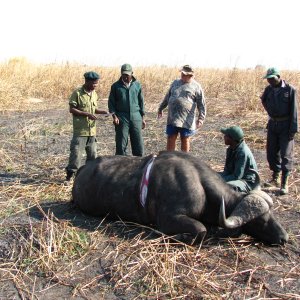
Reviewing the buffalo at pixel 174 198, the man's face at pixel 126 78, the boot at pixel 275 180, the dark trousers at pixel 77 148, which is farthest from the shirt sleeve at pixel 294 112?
the dark trousers at pixel 77 148

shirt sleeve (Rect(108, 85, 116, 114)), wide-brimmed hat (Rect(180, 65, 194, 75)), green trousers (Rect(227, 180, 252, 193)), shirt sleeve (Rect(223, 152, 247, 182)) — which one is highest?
wide-brimmed hat (Rect(180, 65, 194, 75))

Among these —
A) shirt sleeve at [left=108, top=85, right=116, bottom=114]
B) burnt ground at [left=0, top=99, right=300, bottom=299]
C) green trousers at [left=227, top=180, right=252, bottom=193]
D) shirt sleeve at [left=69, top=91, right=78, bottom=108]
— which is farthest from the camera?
shirt sleeve at [left=108, top=85, right=116, bottom=114]

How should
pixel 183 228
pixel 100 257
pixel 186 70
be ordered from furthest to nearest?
1. pixel 186 70
2. pixel 183 228
3. pixel 100 257

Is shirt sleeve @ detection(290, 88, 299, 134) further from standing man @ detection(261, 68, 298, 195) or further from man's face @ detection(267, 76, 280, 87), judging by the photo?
man's face @ detection(267, 76, 280, 87)

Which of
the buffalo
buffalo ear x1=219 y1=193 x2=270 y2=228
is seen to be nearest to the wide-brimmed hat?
the buffalo

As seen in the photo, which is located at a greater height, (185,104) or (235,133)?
(185,104)

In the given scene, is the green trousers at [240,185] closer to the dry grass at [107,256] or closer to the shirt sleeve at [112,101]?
the dry grass at [107,256]

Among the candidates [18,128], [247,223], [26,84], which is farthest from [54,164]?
[26,84]

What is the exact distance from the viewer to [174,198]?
5.37 meters

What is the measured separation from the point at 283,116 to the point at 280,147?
506 mm

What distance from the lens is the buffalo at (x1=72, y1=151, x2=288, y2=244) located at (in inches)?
201

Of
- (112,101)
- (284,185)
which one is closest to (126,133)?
(112,101)

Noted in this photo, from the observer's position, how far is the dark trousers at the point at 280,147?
24.1 ft

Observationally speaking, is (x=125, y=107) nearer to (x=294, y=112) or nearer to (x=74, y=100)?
(x=74, y=100)
